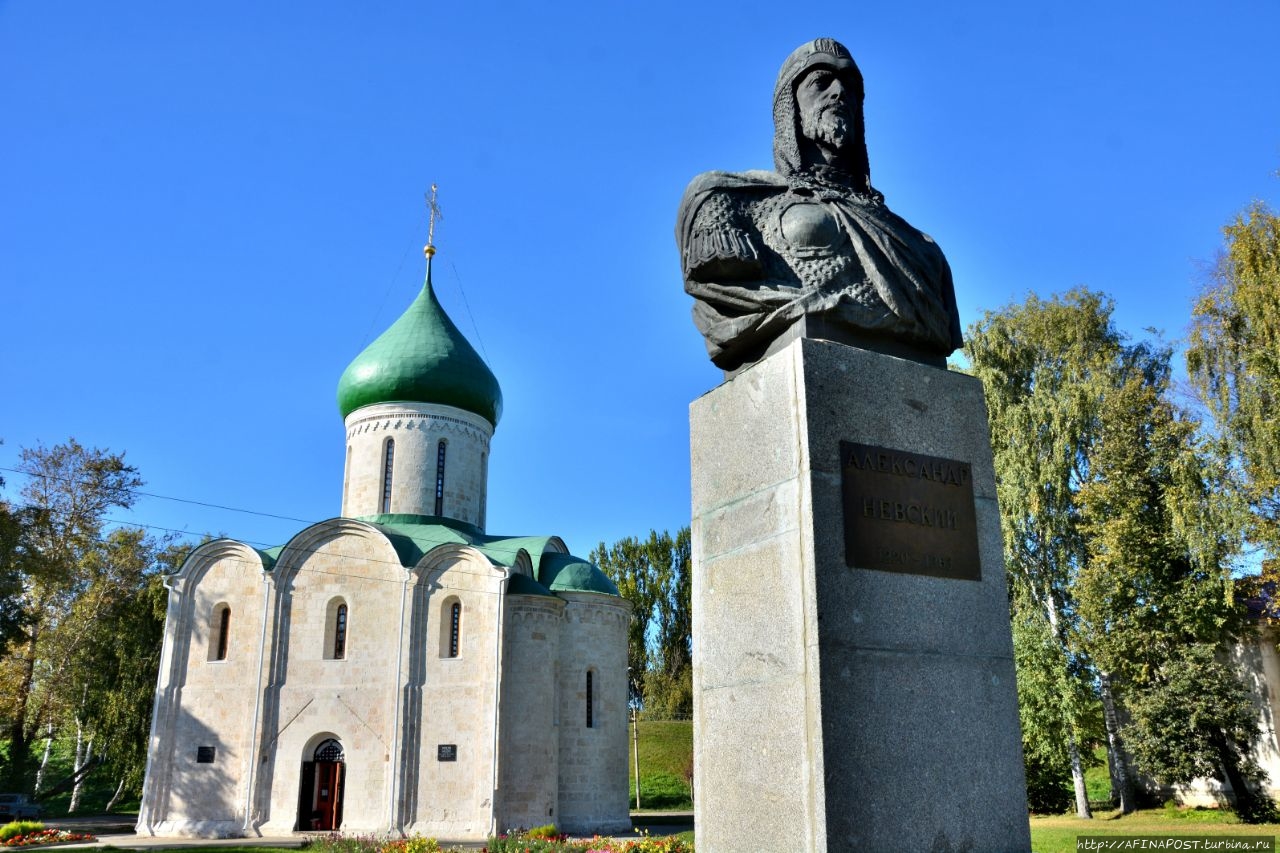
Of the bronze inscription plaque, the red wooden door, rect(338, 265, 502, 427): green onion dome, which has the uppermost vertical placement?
rect(338, 265, 502, 427): green onion dome

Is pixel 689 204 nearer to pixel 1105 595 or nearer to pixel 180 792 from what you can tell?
pixel 1105 595

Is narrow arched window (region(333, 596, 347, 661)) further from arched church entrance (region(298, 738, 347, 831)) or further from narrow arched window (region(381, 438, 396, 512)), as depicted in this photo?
narrow arched window (region(381, 438, 396, 512))

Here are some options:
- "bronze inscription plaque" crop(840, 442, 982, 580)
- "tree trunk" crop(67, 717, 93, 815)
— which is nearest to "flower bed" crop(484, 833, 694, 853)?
"bronze inscription plaque" crop(840, 442, 982, 580)

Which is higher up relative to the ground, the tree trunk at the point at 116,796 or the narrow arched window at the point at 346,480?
the narrow arched window at the point at 346,480

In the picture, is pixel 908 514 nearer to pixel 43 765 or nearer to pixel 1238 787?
pixel 1238 787

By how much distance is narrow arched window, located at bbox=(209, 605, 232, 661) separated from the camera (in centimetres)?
2531

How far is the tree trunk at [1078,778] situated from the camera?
70.3 feet

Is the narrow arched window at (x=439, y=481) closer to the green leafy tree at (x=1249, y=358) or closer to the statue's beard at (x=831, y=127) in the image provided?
the green leafy tree at (x=1249, y=358)

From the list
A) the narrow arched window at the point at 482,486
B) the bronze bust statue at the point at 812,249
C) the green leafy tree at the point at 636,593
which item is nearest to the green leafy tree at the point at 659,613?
the green leafy tree at the point at 636,593

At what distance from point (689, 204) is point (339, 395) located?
26.3m

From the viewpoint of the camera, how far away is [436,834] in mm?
22453

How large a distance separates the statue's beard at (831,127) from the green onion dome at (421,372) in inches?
961

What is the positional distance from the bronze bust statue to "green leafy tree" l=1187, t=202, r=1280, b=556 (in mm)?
15038

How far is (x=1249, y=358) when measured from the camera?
58.2 ft
